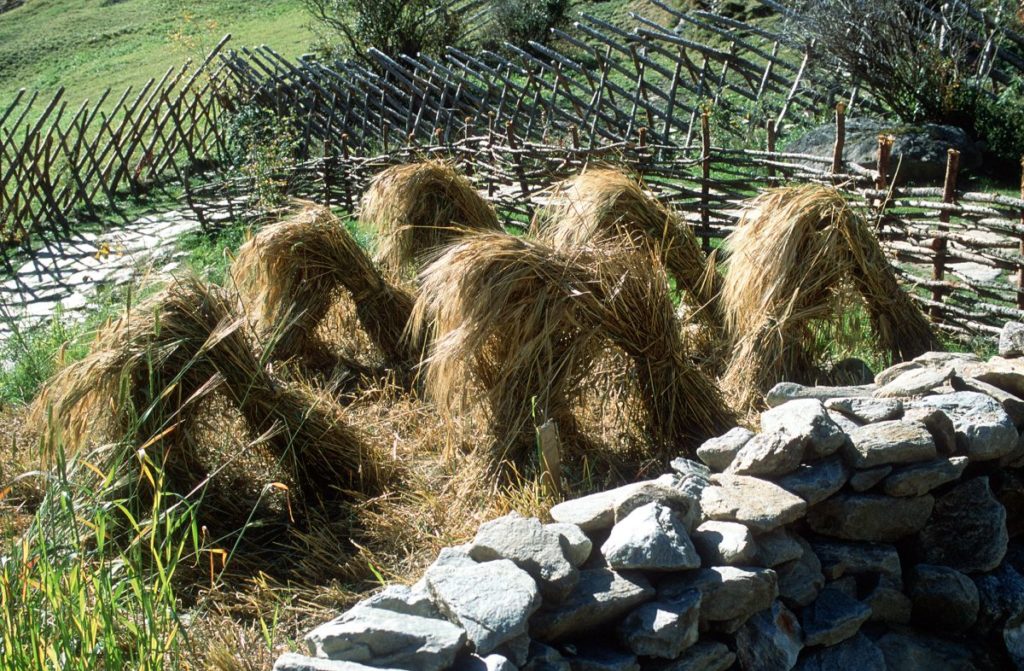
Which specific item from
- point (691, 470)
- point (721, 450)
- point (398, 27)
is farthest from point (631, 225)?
point (398, 27)

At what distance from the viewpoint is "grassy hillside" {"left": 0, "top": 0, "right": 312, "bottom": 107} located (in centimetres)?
2041

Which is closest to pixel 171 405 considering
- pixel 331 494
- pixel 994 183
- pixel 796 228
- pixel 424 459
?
pixel 331 494

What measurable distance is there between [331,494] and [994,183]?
646 centimetres

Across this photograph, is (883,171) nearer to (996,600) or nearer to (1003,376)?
(1003,376)

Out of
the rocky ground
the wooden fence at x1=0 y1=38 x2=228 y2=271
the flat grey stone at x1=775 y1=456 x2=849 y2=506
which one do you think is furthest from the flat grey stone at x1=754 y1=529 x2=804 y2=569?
the wooden fence at x1=0 y1=38 x2=228 y2=271

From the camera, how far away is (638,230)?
476 cm

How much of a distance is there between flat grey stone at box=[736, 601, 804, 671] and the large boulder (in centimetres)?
561

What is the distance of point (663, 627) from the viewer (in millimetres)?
2713

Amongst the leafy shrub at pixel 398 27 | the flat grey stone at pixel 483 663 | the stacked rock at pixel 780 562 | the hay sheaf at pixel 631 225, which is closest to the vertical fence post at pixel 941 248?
the hay sheaf at pixel 631 225

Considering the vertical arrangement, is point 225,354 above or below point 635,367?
above

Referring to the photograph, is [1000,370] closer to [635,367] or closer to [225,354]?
[635,367]

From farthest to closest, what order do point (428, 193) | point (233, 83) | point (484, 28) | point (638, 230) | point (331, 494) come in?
point (484, 28) → point (233, 83) → point (428, 193) → point (638, 230) → point (331, 494)

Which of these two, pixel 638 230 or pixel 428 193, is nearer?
pixel 638 230

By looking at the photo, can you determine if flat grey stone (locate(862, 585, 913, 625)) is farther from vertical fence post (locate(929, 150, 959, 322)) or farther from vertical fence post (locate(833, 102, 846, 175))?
vertical fence post (locate(833, 102, 846, 175))
